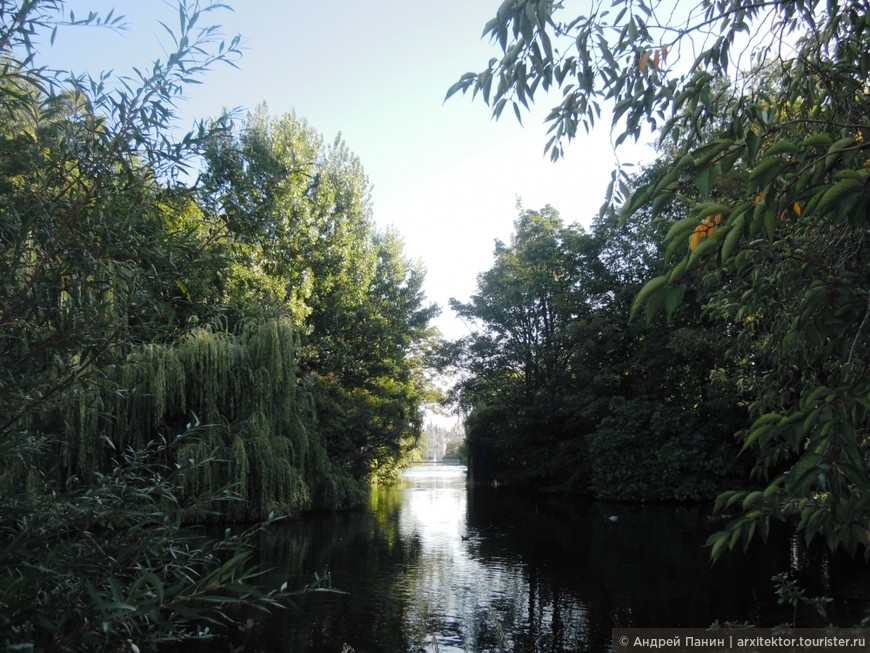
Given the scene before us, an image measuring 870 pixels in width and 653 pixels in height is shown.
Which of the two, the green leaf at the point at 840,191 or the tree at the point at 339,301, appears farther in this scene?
the tree at the point at 339,301

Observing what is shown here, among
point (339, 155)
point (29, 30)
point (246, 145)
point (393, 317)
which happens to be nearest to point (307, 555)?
point (246, 145)

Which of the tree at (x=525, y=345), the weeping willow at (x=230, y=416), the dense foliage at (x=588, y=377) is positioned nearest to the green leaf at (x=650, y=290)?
the weeping willow at (x=230, y=416)

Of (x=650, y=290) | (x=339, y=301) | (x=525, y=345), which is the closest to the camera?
(x=650, y=290)

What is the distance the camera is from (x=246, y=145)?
3.55m

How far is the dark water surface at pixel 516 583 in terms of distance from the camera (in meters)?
8.08

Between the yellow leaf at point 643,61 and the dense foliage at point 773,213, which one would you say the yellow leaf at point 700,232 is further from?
the yellow leaf at point 643,61

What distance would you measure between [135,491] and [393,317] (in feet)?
92.2

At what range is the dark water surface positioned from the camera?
26.5 feet

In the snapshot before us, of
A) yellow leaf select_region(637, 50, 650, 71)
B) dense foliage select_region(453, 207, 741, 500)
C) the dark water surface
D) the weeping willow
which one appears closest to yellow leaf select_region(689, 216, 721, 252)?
yellow leaf select_region(637, 50, 650, 71)

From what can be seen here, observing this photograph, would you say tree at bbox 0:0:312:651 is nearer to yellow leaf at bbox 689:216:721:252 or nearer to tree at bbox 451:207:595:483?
yellow leaf at bbox 689:216:721:252

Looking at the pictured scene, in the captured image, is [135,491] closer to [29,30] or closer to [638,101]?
[29,30]

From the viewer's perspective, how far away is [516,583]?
10859mm

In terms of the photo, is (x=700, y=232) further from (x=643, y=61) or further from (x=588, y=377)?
(x=588, y=377)

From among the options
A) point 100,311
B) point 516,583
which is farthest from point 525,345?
point 100,311
